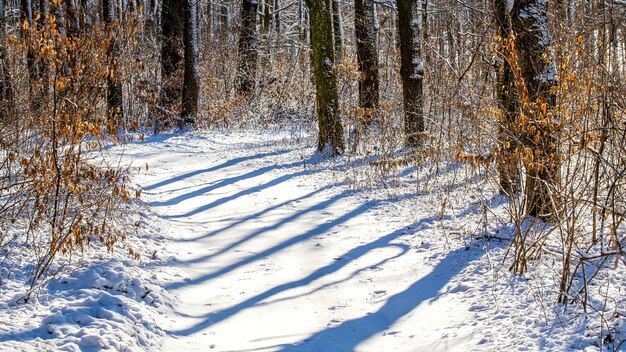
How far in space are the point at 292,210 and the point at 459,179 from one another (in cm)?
299

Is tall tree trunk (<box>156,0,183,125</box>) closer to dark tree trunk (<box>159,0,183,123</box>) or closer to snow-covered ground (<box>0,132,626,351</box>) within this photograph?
dark tree trunk (<box>159,0,183,123</box>)

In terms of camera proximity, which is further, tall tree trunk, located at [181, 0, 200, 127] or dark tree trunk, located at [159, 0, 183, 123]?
dark tree trunk, located at [159, 0, 183, 123]

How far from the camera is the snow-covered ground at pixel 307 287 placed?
13.0 feet

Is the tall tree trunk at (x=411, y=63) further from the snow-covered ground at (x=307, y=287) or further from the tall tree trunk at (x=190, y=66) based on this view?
the tall tree trunk at (x=190, y=66)

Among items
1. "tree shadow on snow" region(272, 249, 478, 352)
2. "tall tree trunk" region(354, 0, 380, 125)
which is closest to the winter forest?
"tree shadow on snow" region(272, 249, 478, 352)

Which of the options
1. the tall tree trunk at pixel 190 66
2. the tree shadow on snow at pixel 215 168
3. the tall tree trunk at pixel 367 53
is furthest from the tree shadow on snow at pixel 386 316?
the tall tree trunk at pixel 190 66

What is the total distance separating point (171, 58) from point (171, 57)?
30mm

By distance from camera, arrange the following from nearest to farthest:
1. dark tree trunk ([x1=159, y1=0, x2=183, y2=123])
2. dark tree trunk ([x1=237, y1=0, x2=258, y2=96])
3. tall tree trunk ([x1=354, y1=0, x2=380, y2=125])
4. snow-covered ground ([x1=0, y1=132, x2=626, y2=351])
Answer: snow-covered ground ([x1=0, y1=132, x2=626, y2=351]) < tall tree trunk ([x1=354, y1=0, x2=380, y2=125]) < dark tree trunk ([x1=159, y1=0, x2=183, y2=123]) < dark tree trunk ([x1=237, y1=0, x2=258, y2=96])

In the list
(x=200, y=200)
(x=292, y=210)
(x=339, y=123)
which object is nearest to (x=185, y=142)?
(x=339, y=123)

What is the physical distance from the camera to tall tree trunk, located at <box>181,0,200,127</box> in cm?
1589

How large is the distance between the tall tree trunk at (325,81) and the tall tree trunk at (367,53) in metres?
2.99

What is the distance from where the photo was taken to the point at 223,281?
5359 millimetres

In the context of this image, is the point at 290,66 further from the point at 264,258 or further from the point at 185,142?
the point at 264,258

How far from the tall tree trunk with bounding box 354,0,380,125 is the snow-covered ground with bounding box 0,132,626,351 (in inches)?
276
